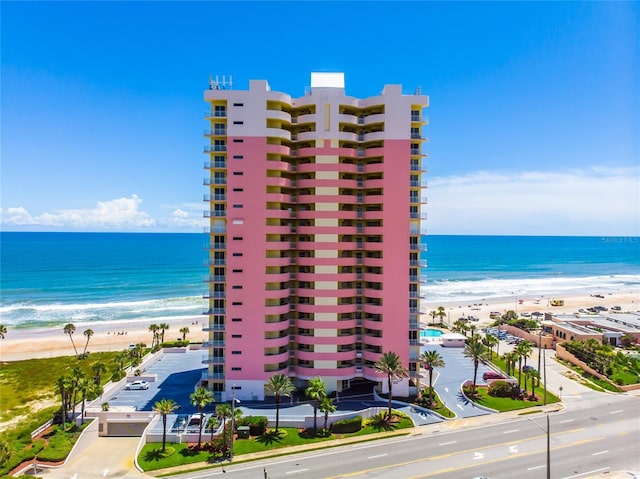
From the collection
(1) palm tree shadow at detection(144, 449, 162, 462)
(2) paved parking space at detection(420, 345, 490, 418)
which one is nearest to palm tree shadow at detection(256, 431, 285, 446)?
(1) palm tree shadow at detection(144, 449, 162, 462)

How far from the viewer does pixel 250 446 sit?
141 ft

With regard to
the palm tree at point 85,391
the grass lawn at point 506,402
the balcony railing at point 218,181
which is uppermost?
the balcony railing at point 218,181

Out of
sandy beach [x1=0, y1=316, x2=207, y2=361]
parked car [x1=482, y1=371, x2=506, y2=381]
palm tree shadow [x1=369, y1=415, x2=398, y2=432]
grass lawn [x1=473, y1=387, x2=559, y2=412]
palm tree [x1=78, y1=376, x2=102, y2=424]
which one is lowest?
sandy beach [x1=0, y1=316, x2=207, y2=361]

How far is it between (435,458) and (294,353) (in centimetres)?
2452

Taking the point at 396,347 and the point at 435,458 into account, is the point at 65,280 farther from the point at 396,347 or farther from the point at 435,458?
the point at 435,458

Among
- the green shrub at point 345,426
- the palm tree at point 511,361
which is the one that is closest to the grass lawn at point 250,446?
the green shrub at point 345,426

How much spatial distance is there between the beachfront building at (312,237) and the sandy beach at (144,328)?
1590 cm

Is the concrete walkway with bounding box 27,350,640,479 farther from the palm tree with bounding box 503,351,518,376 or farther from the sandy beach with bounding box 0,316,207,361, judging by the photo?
the sandy beach with bounding box 0,316,207,361

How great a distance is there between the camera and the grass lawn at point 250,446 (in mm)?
40188

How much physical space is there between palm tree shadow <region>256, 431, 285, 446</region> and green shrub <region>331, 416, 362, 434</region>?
19.6ft

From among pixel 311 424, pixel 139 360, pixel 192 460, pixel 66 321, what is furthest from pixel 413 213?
pixel 66 321

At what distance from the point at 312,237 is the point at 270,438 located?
2632 centimetres

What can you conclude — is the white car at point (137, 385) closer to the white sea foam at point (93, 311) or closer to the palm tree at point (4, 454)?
the palm tree at point (4, 454)

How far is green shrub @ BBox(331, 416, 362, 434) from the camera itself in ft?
150
